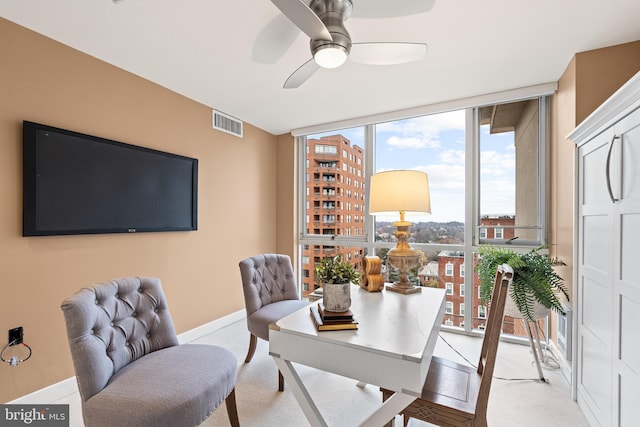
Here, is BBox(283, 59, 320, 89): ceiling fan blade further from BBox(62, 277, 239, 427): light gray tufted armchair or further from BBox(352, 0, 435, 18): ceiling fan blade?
BBox(62, 277, 239, 427): light gray tufted armchair

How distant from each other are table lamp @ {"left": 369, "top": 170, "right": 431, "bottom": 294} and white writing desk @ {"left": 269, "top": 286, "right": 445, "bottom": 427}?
355mm

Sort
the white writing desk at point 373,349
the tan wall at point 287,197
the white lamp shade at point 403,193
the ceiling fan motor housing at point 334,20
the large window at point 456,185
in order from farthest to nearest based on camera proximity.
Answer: the tan wall at point 287,197
the large window at point 456,185
the white lamp shade at point 403,193
the ceiling fan motor housing at point 334,20
the white writing desk at point 373,349

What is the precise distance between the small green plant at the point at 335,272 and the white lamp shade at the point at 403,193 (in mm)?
592

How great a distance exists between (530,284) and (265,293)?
211 cm

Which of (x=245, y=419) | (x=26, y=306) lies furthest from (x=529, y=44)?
(x=26, y=306)

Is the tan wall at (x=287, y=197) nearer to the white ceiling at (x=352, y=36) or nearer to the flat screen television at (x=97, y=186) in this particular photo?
the white ceiling at (x=352, y=36)

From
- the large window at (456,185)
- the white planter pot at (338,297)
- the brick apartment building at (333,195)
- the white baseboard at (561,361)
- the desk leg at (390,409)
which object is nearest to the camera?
the desk leg at (390,409)

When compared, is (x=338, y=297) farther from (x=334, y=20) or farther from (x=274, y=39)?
(x=274, y=39)

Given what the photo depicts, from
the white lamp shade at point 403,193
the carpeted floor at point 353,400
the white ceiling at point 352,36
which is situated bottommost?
the carpeted floor at point 353,400

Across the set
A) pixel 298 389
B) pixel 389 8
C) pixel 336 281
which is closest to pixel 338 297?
pixel 336 281

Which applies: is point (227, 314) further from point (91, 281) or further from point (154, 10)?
point (154, 10)

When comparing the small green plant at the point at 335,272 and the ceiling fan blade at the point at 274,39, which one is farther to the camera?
the ceiling fan blade at the point at 274,39

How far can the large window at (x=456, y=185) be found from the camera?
116 inches

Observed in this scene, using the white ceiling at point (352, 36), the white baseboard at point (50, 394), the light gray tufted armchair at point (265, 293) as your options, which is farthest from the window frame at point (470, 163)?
the white baseboard at point (50, 394)
